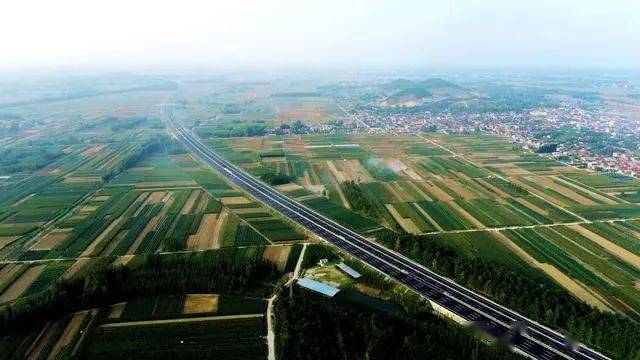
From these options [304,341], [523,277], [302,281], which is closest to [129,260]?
[302,281]

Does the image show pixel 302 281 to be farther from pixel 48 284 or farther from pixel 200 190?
pixel 200 190

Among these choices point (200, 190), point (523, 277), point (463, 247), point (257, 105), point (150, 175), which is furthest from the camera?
point (257, 105)

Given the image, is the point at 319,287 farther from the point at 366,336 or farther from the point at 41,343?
the point at 41,343

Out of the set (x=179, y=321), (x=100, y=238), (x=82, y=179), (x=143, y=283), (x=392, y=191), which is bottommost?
(x=179, y=321)

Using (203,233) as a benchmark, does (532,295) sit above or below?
above

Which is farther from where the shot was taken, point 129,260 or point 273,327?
point 129,260

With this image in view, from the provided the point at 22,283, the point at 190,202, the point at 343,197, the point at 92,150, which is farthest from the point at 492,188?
the point at 92,150
